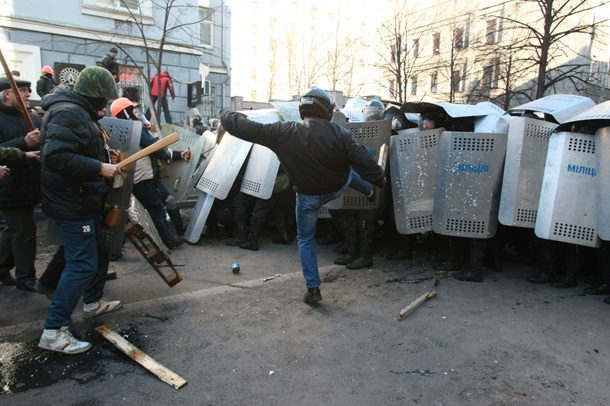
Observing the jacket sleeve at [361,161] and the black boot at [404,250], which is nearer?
the jacket sleeve at [361,161]

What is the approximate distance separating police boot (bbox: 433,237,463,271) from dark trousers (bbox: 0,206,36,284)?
414 centimetres

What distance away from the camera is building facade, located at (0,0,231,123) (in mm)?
12766

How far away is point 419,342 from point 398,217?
71.3 inches

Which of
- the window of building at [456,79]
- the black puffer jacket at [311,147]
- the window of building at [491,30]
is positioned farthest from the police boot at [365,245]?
the window of building at [456,79]

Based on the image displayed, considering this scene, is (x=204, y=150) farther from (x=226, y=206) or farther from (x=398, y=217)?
(x=398, y=217)

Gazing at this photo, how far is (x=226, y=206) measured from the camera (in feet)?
20.0

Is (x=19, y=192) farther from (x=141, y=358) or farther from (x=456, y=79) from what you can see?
(x=456, y=79)

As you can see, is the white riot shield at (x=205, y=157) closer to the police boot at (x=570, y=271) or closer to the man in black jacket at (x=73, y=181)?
the man in black jacket at (x=73, y=181)

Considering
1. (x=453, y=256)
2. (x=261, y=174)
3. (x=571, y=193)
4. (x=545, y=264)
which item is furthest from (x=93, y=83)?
(x=545, y=264)

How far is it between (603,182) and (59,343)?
4599 millimetres

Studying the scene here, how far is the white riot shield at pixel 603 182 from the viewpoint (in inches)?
147

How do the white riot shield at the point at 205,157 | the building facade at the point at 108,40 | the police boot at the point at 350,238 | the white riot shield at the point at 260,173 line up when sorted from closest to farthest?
1. the police boot at the point at 350,238
2. the white riot shield at the point at 260,173
3. the white riot shield at the point at 205,157
4. the building facade at the point at 108,40

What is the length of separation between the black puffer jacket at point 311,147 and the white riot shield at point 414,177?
978 mm

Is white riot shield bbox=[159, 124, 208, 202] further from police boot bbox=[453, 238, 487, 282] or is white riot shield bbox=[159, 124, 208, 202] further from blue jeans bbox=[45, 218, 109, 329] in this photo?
police boot bbox=[453, 238, 487, 282]
